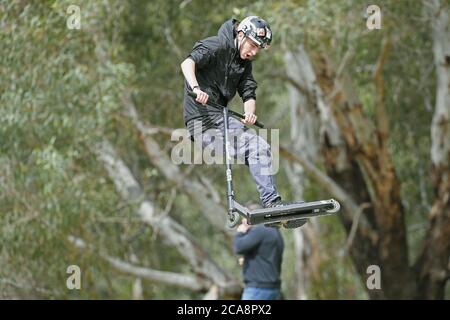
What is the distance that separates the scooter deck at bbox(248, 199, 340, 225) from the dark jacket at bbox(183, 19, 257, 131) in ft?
3.39

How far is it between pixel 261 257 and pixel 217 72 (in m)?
2.74

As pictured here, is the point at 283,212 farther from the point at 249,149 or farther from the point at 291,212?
the point at 249,149

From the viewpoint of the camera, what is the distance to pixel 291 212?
250 inches

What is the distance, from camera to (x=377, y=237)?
1357cm

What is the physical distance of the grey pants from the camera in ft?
22.0

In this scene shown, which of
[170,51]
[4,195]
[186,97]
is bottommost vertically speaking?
[4,195]

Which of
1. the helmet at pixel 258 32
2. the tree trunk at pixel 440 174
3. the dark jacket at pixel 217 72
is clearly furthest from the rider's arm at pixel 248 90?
the tree trunk at pixel 440 174

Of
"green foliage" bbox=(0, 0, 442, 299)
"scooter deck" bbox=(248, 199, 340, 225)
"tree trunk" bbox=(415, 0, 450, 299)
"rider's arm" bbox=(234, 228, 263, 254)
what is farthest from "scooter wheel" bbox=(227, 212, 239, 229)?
"tree trunk" bbox=(415, 0, 450, 299)

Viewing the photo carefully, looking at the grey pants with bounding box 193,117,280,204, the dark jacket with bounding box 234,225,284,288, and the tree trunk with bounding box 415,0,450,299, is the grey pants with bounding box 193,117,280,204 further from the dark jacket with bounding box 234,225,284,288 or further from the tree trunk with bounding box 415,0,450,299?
the tree trunk with bounding box 415,0,450,299

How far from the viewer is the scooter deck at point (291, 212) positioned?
628 centimetres

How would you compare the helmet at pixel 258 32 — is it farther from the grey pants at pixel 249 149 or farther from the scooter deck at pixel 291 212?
the scooter deck at pixel 291 212
